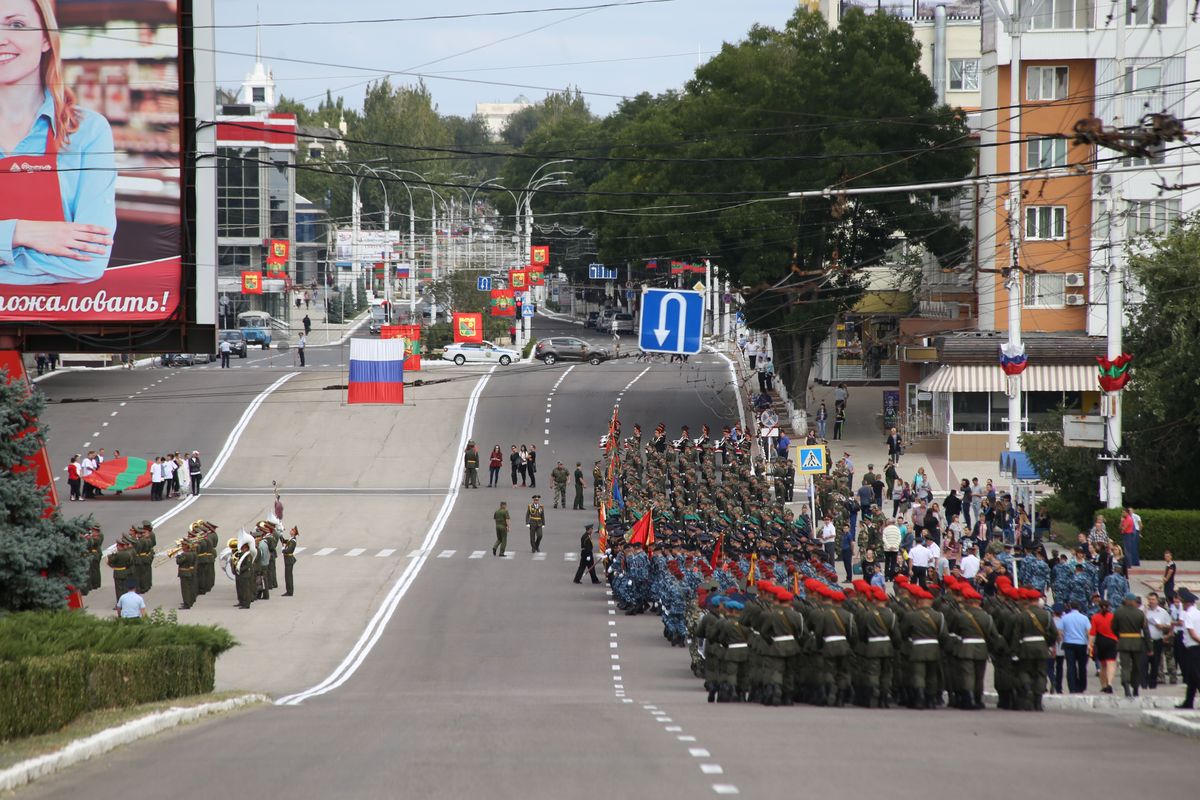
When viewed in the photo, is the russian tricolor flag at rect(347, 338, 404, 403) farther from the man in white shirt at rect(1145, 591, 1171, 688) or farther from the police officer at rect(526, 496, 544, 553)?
the man in white shirt at rect(1145, 591, 1171, 688)

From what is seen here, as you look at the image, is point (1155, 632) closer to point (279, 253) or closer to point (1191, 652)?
point (1191, 652)

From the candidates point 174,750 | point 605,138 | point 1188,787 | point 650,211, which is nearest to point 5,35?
point 174,750

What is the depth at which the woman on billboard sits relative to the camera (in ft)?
82.5

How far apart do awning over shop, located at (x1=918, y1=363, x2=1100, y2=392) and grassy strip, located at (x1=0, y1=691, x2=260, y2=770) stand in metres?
35.6

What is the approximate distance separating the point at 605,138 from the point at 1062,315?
224ft

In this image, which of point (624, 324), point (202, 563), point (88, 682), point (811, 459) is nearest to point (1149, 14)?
point (811, 459)

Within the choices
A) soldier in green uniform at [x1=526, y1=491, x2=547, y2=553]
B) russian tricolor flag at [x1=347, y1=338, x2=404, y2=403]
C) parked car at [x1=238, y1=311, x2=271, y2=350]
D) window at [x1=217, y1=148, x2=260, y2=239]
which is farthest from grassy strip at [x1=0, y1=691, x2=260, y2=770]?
window at [x1=217, y1=148, x2=260, y2=239]

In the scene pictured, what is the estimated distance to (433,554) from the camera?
36.8 metres

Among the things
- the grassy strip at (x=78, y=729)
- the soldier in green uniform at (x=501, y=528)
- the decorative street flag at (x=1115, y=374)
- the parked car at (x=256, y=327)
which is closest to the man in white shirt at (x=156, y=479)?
the soldier in green uniform at (x=501, y=528)

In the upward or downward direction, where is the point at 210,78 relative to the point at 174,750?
upward

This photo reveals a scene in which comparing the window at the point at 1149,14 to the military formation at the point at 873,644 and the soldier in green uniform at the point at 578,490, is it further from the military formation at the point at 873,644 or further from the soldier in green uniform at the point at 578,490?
the military formation at the point at 873,644

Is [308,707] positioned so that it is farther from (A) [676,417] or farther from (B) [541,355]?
(B) [541,355]

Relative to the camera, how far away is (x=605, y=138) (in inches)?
4641

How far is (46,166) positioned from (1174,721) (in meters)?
19.3
